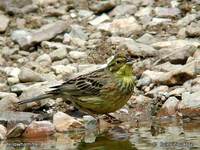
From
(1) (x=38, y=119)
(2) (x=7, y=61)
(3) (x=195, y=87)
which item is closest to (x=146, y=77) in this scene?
(3) (x=195, y=87)

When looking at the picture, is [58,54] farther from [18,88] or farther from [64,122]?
[64,122]

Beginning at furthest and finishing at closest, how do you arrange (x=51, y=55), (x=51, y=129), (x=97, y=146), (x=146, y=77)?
(x=51, y=55), (x=146, y=77), (x=51, y=129), (x=97, y=146)

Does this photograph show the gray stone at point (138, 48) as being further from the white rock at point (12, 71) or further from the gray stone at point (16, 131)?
the gray stone at point (16, 131)

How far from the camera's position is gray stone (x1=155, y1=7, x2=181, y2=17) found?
12633 millimetres

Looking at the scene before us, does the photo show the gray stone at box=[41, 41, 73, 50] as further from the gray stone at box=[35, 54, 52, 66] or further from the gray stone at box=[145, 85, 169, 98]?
the gray stone at box=[145, 85, 169, 98]

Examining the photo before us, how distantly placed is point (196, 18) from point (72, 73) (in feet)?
8.00

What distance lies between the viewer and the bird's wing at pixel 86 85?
30.9ft

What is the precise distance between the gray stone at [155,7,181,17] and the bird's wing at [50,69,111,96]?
10.7 feet

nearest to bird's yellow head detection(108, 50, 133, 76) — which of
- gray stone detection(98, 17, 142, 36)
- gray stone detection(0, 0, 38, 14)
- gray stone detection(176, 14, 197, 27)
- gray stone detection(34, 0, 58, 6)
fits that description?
gray stone detection(98, 17, 142, 36)

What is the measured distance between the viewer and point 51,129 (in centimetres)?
894

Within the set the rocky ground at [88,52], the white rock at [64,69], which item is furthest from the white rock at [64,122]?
the white rock at [64,69]

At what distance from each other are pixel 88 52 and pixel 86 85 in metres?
2.30

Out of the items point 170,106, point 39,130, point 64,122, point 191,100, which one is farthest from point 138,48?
point 39,130

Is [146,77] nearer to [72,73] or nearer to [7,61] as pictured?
[72,73]
